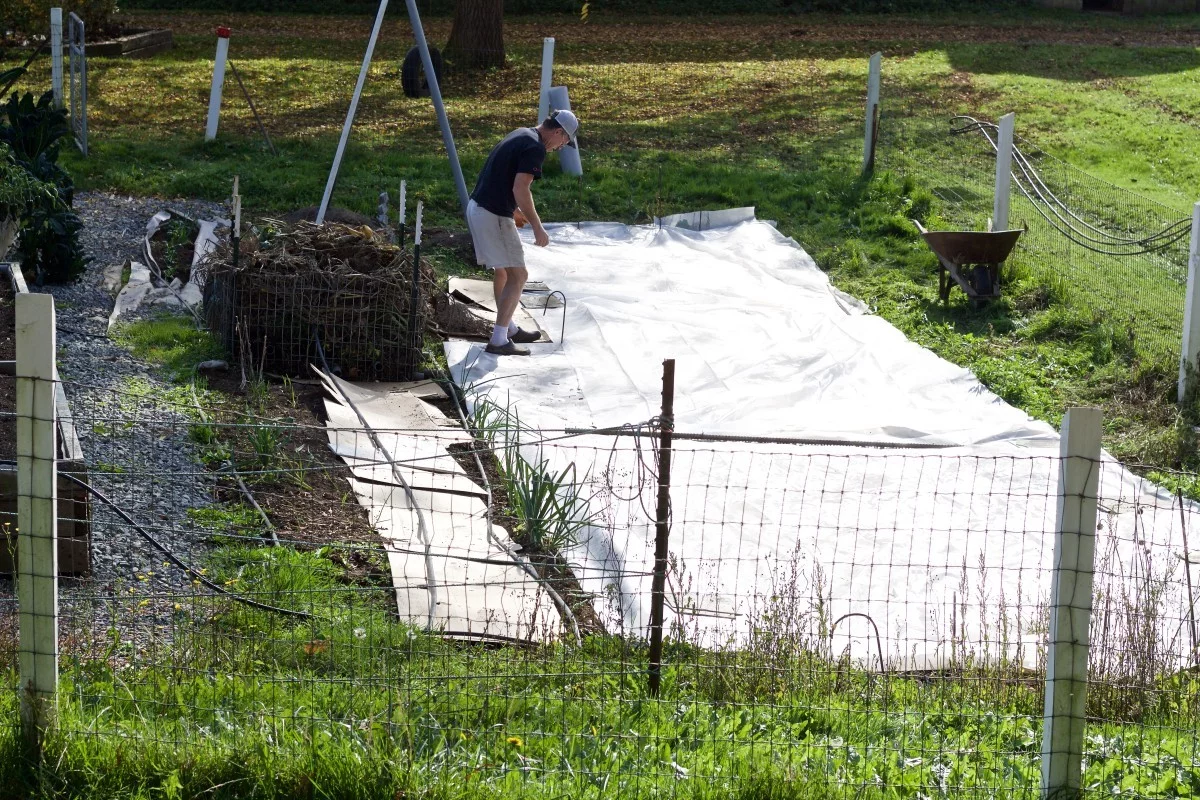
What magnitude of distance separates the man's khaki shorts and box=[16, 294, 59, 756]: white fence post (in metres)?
5.63

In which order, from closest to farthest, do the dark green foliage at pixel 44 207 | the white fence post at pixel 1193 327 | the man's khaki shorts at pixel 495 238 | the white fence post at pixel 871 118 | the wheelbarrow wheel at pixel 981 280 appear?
the white fence post at pixel 1193 327
the man's khaki shorts at pixel 495 238
the dark green foliage at pixel 44 207
the wheelbarrow wheel at pixel 981 280
the white fence post at pixel 871 118

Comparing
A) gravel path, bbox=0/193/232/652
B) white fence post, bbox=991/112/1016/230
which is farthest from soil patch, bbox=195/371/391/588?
white fence post, bbox=991/112/1016/230

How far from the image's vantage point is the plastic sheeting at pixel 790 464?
5.46m

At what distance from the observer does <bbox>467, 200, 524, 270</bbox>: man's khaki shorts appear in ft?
30.7

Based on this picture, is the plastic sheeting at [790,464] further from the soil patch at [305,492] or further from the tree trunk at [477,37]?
the tree trunk at [477,37]

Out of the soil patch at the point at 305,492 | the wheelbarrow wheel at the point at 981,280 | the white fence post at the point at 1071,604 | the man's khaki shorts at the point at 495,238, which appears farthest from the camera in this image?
the wheelbarrow wheel at the point at 981,280

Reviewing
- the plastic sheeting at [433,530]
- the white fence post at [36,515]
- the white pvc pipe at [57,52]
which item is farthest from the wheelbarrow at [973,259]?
the white pvc pipe at [57,52]

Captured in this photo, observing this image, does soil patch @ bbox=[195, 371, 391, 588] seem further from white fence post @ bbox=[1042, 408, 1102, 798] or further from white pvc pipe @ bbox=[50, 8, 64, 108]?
white pvc pipe @ bbox=[50, 8, 64, 108]

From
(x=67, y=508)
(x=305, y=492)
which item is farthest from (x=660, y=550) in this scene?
(x=305, y=492)

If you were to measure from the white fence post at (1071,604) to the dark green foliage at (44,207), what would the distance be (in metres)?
7.94

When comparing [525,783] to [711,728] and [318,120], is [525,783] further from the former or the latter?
[318,120]

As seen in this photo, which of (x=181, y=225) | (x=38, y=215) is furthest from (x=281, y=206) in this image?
(x=38, y=215)

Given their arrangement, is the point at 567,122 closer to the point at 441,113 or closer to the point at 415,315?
the point at 415,315

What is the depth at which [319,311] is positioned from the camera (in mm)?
8680
